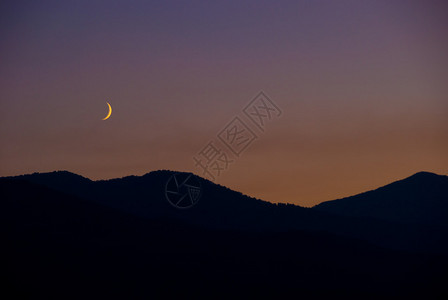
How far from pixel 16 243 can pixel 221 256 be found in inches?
2628

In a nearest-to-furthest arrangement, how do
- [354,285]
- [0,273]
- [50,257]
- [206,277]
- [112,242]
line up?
[0,273]
[50,257]
[206,277]
[112,242]
[354,285]


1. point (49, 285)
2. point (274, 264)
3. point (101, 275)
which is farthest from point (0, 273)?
point (274, 264)

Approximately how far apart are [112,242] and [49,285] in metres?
45.5

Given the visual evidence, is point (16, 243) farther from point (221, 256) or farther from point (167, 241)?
point (221, 256)

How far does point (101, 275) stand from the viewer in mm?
146000

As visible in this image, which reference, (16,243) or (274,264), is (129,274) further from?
(274,264)

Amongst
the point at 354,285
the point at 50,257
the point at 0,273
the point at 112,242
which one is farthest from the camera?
the point at 354,285

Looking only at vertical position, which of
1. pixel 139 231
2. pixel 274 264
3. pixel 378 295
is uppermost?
pixel 139 231

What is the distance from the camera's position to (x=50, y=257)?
14512cm

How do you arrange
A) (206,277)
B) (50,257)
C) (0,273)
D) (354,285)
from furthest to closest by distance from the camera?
(354,285)
(206,277)
(50,257)
(0,273)

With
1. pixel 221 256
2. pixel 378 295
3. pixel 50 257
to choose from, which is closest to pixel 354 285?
pixel 378 295

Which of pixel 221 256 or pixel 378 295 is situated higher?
pixel 221 256

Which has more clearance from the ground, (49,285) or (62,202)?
(62,202)

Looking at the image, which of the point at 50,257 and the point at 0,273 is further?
the point at 50,257
